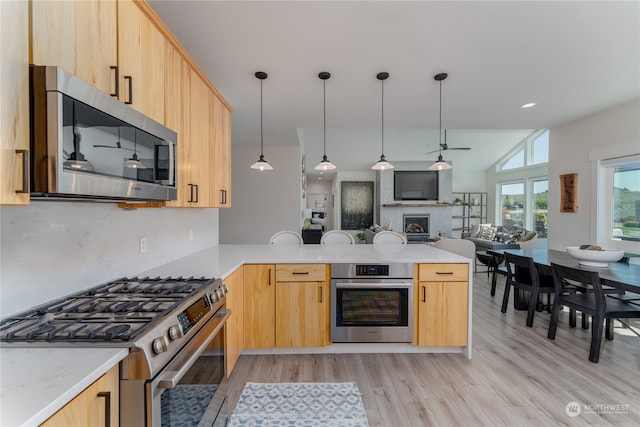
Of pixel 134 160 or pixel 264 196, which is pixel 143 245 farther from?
pixel 264 196

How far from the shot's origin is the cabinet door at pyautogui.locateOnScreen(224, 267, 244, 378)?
1.94 m

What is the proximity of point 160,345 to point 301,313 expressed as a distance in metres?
1.56

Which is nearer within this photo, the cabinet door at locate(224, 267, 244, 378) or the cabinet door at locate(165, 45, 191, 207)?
the cabinet door at locate(165, 45, 191, 207)

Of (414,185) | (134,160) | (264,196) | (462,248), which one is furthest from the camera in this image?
(414,185)

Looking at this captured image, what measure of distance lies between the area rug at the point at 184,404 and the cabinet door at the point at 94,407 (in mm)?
168

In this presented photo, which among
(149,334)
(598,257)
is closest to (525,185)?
(598,257)

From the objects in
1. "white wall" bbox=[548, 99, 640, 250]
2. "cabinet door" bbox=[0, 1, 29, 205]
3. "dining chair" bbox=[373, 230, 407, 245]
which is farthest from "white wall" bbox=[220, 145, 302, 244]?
"cabinet door" bbox=[0, 1, 29, 205]

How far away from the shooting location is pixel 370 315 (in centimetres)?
247

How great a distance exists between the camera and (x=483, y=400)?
1.93m

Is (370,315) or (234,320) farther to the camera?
(370,315)

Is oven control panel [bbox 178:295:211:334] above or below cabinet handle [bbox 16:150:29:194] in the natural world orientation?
below

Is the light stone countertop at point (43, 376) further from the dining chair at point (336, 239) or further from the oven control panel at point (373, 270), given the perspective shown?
the dining chair at point (336, 239)

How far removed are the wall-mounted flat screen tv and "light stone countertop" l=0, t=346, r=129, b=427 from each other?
29.9ft

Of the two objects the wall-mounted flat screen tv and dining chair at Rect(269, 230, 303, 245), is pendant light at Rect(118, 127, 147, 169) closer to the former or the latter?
dining chair at Rect(269, 230, 303, 245)
